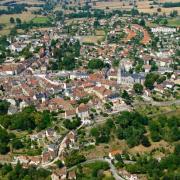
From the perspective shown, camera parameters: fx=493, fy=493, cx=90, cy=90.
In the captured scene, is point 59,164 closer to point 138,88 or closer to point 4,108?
point 4,108

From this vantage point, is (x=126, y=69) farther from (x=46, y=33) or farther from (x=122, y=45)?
(x=46, y=33)

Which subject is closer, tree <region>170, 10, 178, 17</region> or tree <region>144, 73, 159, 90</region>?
tree <region>144, 73, 159, 90</region>

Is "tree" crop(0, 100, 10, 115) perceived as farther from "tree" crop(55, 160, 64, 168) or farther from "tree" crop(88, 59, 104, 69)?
"tree" crop(88, 59, 104, 69)

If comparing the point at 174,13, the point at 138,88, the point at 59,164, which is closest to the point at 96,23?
the point at 174,13

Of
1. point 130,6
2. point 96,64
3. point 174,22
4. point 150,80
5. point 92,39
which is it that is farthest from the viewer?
point 130,6

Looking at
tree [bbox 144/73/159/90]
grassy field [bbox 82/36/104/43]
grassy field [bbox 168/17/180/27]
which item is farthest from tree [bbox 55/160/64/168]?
grassy field [bbox 168/17/180/27]

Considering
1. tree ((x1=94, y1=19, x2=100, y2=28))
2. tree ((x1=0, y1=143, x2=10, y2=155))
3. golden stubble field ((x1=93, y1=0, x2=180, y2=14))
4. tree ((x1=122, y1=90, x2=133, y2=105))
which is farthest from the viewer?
golden stubble field ((x1=93, y1=0, x2=180, y2=14))

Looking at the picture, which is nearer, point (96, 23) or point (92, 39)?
point (92, 39)

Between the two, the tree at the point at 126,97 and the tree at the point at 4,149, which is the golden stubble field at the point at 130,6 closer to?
the tree at the point at 126,97

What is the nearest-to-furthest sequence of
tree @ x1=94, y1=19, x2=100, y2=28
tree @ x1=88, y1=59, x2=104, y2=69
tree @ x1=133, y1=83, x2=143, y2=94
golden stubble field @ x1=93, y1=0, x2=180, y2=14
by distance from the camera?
1. tree @ x1=133, y1=83, x2=143, y2=94
2. tree @ x1=88, y1=59, x2=104, y2=69
3. tree @ x1=94, y1=19, x2=100, y2=28
4. golden stubble field @ x1=93, y1=0, x2=180, y2=14

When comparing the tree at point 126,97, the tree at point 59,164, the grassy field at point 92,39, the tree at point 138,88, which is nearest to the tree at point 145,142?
the tree at point 59,164
